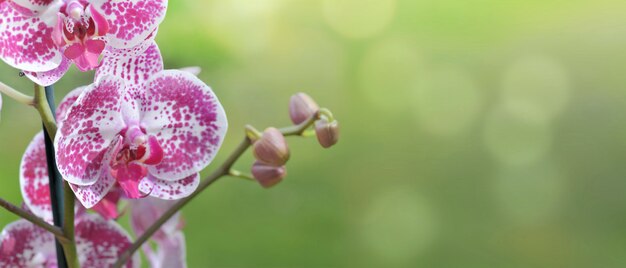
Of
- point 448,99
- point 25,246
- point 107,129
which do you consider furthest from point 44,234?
point 448,99

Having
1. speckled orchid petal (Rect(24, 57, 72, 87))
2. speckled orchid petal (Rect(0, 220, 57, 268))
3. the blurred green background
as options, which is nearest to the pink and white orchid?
speckled orchid petal (Rect(0, 220, 57, 268))

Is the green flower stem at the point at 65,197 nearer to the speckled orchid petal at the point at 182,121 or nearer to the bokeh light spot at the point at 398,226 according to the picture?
the speckled orchid petal at the point at 182,121

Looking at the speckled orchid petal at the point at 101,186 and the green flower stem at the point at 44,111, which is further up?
the green flower stem at the point at 44,111

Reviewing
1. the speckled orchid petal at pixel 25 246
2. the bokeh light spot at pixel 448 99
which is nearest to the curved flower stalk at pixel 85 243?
the speckled orchid petal at pixel 25 246

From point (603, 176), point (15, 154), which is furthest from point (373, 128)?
point (15, 154)

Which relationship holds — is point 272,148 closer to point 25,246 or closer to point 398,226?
point 25,246

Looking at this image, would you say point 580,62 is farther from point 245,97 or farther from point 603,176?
point 245,97
